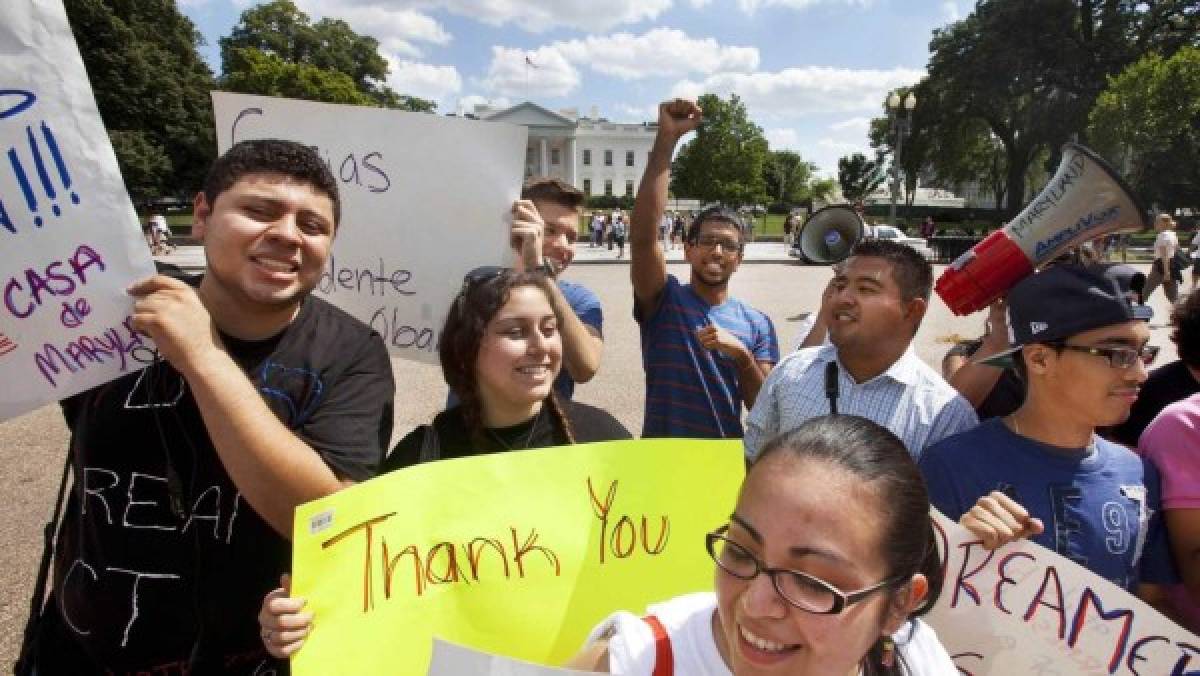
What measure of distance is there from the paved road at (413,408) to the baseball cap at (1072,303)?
4185 mm

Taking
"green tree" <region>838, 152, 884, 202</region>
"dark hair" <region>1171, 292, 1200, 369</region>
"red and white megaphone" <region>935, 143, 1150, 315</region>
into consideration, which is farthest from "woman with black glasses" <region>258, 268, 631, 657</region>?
"green tree" <region>838, 152, 884, 202</region>

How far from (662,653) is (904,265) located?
5.68 ft

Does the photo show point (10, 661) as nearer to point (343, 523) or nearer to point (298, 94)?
point (343, 523)

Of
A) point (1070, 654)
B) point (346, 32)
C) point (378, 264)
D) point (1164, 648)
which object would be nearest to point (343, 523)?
point (378, 264)

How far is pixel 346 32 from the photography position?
201ft

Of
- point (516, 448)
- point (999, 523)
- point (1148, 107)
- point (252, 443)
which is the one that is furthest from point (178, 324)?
point (1148, 107)

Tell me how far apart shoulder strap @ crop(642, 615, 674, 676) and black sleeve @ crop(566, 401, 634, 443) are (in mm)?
854

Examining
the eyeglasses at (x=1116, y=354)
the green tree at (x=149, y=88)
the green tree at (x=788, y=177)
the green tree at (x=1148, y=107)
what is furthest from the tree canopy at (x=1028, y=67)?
the eyeglasses at (x=1116, y=354)

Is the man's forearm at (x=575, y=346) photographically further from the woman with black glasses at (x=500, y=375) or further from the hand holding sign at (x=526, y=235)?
the woman with black glasses at (x=500, y=375)

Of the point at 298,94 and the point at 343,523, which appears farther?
the point at 298,94

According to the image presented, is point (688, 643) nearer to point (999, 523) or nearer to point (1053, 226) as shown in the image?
point (999, 523)

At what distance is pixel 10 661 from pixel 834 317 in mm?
3765

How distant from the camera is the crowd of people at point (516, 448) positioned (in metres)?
1.18

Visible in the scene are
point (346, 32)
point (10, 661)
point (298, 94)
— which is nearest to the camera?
point (10, 661)
